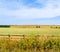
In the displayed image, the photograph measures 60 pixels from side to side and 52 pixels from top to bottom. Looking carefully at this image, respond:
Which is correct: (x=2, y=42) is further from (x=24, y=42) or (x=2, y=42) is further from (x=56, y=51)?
(x=56, y=51)

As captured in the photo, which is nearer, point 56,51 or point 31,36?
point 56,51

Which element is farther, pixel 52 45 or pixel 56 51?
pixel 52 45

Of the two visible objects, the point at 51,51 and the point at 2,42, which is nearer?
the point at 51,51

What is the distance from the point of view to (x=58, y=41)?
19.0 m

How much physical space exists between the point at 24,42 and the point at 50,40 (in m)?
1.87

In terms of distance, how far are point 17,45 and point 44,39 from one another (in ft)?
6.91

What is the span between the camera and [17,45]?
1884 centimetres

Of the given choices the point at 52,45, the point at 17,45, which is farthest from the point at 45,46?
the point at 17,45

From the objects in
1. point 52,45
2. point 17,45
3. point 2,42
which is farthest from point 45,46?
point 2,42

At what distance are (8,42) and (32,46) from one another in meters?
1.79

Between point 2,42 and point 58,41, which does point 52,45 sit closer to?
point 58,41

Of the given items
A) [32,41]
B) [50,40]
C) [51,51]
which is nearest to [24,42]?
[32,41]

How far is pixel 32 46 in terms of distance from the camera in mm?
18656

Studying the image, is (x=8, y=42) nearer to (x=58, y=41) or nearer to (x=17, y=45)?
(x=17, y=45)
